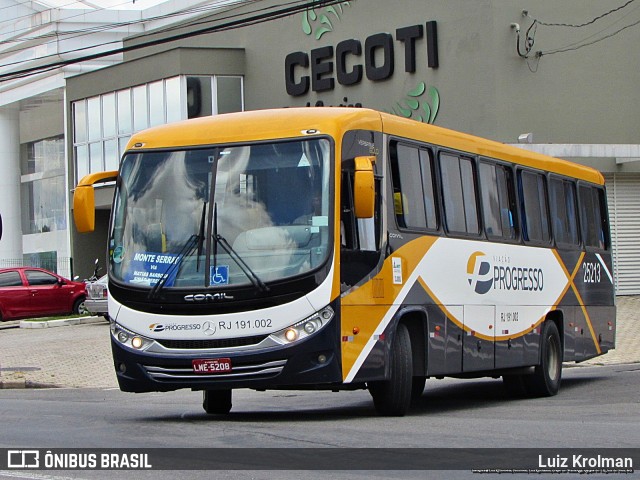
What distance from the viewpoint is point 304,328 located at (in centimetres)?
1220

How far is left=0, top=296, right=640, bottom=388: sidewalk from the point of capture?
21312mm

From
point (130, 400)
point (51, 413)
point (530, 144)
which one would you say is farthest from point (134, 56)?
point (51, 413)

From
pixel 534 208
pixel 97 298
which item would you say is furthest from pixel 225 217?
pixel 97 298

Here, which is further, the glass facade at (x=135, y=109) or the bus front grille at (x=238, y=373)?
the glass facade at (x=135, y=109)

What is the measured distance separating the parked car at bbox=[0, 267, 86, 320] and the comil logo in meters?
23.0

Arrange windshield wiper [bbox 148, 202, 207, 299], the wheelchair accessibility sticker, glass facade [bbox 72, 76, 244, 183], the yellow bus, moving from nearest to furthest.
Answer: the yellow bus
the wheelchair accessibility sticker
windshield wiper [bbox 148, 202, 207, 299]
glass facade [bbox 72, 76, 244, 183]

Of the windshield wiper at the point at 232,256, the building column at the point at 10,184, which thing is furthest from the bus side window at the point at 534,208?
the building column at the point at 10,184

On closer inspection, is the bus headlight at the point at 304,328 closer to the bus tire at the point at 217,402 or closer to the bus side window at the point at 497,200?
the bus tire at the point at 217,402

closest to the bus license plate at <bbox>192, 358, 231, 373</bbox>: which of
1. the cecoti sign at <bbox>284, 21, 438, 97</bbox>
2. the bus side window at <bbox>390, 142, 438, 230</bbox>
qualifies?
the bus side window at <bbox>390, 142, 438, 230</bbox>

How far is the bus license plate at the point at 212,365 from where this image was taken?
12281 mm

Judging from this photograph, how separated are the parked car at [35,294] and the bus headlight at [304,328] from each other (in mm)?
25014

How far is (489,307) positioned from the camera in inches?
612

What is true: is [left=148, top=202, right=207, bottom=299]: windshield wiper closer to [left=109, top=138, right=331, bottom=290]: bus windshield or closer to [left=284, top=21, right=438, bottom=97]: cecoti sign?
[left=109, top=138, right=331, bottom=290]: bus windshield

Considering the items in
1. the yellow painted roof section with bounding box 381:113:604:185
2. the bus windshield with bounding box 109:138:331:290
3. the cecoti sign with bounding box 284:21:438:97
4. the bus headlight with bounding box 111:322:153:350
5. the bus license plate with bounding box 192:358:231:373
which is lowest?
the bus license plate with bounding box 192:358:231:373
